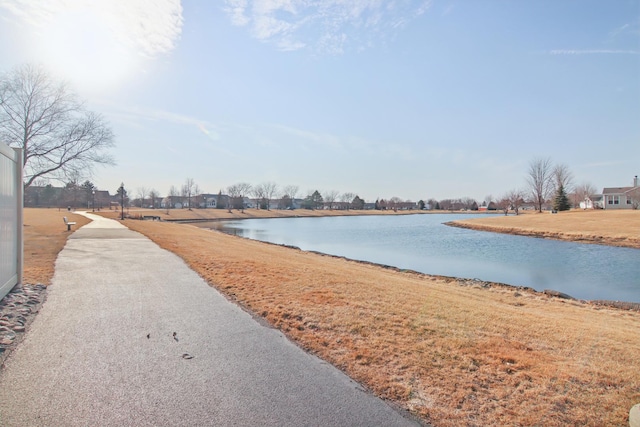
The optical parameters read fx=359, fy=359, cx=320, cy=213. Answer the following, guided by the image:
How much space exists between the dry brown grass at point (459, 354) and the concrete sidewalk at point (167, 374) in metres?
0.40

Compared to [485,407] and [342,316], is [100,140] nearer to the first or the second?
[342,316]

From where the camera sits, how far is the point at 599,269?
17922 millimetres

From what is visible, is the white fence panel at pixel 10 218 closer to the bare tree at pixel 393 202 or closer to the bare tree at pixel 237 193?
the bare tree at pixel 237 193

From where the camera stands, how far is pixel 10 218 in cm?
668

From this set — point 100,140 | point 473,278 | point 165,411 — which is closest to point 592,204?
point 473,278

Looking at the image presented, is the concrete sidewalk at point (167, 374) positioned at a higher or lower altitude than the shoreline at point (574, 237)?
higher

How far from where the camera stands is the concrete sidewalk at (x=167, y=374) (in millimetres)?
2979

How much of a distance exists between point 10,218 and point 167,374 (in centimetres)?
536

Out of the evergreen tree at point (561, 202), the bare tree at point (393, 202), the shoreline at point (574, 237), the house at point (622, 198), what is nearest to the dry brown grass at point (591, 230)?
the shoreline at point (574, 237)

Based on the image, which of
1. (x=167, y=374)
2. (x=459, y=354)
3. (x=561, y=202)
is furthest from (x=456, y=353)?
(x=561, y=202)

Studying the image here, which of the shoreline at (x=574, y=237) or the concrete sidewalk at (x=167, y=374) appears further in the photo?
the shoreline at (x=574, y=237)

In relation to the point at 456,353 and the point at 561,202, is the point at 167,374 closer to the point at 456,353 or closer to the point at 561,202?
the point at 456,353

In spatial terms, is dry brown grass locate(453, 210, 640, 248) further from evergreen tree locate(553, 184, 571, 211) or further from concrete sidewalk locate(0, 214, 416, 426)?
concrete sidewalk locate(0, 214, 416, 426)

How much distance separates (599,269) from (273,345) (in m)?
19.8
